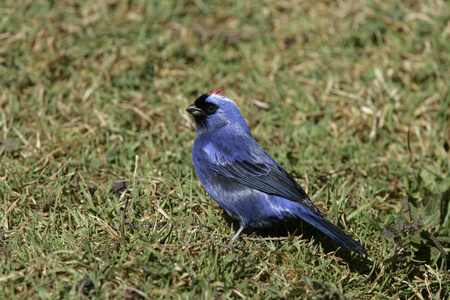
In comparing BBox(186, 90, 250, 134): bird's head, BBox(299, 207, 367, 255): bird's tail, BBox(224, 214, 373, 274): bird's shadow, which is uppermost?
BBox(186, 90, 250, 134): bird's head

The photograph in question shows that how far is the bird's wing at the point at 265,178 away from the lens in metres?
3.81

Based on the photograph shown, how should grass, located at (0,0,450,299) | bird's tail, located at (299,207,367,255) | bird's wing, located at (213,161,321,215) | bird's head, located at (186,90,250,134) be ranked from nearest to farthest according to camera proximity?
1. grass, located at (0,0,450,299)
2. bird's tail, located at (299,207,367,255)
3. bird's wing, located at (213,161,321,215)
4. bird's head, located at (186,90,250,134)

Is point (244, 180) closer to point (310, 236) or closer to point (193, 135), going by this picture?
point (310, 236)

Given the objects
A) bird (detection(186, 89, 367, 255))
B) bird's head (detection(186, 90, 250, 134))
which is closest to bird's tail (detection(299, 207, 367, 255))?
bird (detection(186, 89, 367, 255))

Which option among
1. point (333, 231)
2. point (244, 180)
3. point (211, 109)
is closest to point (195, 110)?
point (211, 109)

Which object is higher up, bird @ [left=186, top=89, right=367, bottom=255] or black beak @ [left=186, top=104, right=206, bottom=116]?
black beak @ [left=186, top=104, right=206, bottom=116]

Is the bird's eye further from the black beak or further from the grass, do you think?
the grass

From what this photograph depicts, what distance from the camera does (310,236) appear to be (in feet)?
13.0

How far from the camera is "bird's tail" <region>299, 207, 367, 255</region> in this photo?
344cm

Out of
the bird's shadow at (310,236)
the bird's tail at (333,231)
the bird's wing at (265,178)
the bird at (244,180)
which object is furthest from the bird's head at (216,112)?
the bird's tail at (333,231)

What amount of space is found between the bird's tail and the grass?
0.64ft

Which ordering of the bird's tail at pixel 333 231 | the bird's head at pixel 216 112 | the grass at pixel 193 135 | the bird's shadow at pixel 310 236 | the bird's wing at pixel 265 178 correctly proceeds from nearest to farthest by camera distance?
the grass at pixel 193 135 < the bird's tail at pixel 333 231 < the bird's shadow at pixel 310 236 < the bird's wing at pixel 265 178 < the bird's head at pixel 216 112

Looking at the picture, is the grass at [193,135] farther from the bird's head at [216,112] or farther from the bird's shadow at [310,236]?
the bird's head at [216,112]

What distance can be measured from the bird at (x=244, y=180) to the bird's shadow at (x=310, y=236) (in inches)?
5.2
